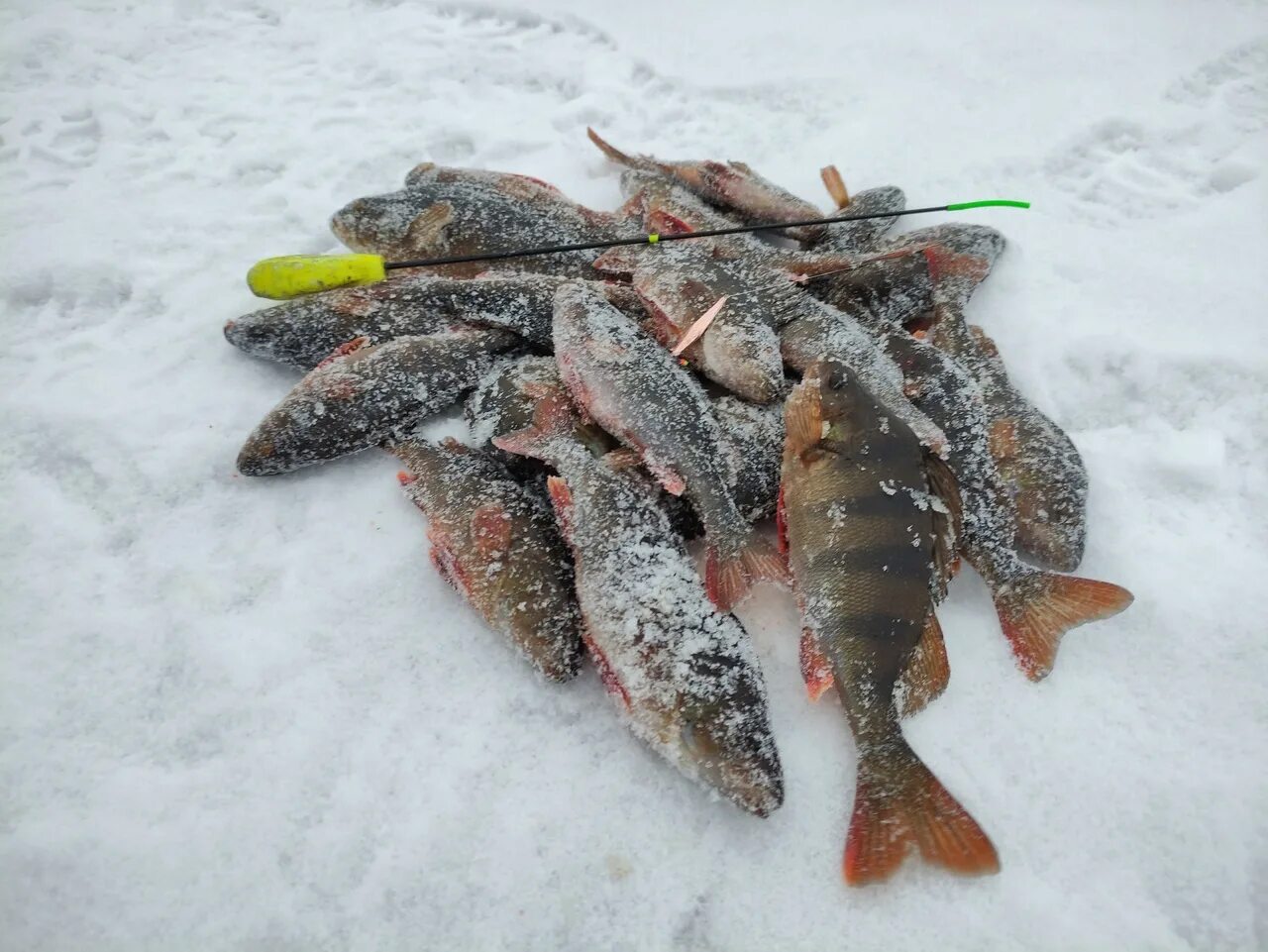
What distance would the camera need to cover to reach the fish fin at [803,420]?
8.36 feet

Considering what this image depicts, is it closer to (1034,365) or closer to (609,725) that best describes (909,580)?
(609,725)

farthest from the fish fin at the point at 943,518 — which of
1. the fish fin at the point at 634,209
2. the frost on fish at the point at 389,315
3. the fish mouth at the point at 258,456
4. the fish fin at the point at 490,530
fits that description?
the fish mouth at the point at 258,456

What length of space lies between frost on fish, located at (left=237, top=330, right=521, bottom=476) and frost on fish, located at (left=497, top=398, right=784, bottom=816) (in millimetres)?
829

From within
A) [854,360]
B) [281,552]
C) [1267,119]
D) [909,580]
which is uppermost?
[1267,119]

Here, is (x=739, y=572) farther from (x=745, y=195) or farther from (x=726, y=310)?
(x=745, y=195)

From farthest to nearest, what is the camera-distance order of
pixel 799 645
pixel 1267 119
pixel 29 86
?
1. pixel 29 86
2. pixel 1267 119
3. pixel 799 645

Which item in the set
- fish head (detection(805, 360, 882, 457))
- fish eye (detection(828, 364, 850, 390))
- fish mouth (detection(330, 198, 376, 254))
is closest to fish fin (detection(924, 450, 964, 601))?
fish head (detection(805, 360, 882, 457))

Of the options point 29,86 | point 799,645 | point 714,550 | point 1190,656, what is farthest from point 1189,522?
point 29,86

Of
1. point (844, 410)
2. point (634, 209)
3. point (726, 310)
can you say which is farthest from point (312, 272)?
point (844, 410)

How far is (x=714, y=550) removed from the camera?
2545 millimetres

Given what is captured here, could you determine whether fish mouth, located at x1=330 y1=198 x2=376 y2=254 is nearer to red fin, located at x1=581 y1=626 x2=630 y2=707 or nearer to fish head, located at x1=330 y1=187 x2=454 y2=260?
fish head, located at x1=330 y1=187 x2=454 y2=260

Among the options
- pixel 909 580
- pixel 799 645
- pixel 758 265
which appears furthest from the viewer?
pixel 758 265

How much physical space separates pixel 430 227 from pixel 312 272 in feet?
2.09

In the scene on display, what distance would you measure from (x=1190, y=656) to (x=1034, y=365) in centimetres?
144
